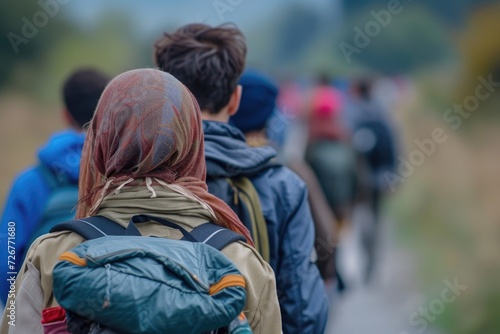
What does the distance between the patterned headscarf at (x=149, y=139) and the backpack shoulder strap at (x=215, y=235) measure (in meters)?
0.04

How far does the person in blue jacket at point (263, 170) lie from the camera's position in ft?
9.81

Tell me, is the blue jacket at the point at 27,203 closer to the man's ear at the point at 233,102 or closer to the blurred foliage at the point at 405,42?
the man's ear at the point at 233,102

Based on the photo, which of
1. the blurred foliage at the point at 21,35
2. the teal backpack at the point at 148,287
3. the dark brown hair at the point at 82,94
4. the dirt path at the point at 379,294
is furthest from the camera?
the dirt path at the point at 379,294

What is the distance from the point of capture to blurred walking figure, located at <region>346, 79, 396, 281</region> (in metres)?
8.34

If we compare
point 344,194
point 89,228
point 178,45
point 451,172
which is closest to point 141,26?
point 344,194

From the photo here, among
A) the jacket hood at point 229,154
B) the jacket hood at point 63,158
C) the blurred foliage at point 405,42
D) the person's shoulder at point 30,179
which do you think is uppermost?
the jacket hood at point 229,154

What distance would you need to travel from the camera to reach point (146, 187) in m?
2.05

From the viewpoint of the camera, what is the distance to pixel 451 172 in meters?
8.23

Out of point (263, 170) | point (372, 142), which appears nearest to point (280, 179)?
point (263, 170)

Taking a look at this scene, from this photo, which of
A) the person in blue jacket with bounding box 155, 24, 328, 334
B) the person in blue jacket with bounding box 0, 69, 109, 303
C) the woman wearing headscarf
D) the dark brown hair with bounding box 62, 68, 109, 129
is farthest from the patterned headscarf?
the dark brown hair with bounding box 62, 68, 109, 129

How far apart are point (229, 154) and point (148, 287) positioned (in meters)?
1.14

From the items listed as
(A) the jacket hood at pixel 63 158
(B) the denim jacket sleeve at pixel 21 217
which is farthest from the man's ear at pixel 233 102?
(B) the denim jacket sleeve at pixel 21 217

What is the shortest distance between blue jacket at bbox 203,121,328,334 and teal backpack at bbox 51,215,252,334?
3.24 feet

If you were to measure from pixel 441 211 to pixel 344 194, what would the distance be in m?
0.85
